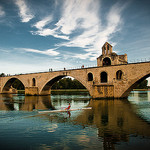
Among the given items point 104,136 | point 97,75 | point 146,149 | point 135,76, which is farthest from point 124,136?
point 97,75

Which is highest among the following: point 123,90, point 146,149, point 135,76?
point 135,76

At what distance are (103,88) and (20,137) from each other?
28.3m

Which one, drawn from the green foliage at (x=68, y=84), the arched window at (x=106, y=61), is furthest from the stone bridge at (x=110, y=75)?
the green foliage at (x=68, y=84)

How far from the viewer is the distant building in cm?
4024

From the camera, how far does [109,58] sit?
139 feet

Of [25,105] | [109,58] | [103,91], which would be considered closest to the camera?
[25,105]

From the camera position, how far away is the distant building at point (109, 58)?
1584 inches

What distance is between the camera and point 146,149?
9.37 metres

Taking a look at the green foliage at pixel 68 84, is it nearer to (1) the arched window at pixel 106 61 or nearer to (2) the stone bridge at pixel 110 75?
(2) the stone bridge at pixel 110 75

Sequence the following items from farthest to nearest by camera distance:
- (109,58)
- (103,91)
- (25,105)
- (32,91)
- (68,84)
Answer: (68,84)
(32,91)
(109,58)
(103,91)
(25,105)

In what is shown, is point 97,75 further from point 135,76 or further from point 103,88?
point 135,76

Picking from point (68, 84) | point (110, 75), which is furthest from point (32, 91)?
point (68, 84)

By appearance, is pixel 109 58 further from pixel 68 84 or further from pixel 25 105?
pixel 68 84

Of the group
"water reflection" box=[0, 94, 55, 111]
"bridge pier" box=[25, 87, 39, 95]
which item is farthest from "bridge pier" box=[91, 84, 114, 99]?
"bridge pier" box=[25, 87, 39, 95]
